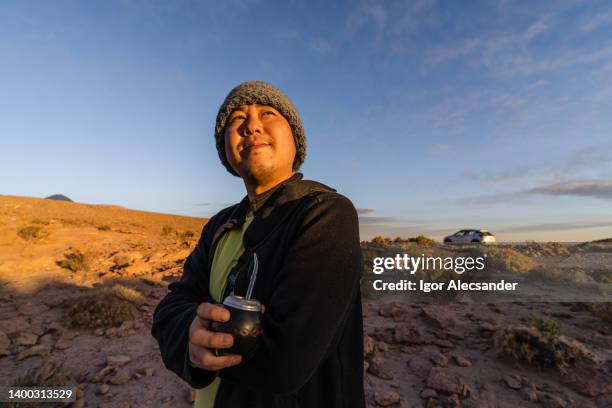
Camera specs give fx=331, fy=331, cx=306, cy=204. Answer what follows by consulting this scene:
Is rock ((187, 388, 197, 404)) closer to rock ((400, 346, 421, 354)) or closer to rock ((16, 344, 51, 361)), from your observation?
rock ((16, 344, 51, 361))

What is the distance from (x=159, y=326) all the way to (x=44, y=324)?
21.4ft

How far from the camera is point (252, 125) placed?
183cm

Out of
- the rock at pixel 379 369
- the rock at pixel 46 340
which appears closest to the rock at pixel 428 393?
the rock at pixel 379 369

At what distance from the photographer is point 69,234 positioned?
41.7ft

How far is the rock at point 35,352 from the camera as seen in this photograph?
5.25 metres

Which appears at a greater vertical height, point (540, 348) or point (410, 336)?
point (540, 348)

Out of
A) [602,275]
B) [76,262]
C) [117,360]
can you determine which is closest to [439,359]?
[117,360]

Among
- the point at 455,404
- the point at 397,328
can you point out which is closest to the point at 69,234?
the point at 397,328

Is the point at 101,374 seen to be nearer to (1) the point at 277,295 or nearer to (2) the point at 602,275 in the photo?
(1) the point at 277,295

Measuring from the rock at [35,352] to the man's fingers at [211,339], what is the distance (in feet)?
20.4

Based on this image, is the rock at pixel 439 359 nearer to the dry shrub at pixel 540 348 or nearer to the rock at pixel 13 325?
the dry shrub at pixel 540 348

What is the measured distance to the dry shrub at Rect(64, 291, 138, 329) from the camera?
625 centimetres

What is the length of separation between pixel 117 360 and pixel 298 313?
17.7 ft

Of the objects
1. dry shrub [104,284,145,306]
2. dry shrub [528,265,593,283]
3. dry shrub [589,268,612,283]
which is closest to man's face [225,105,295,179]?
dry shrub [104,284,145,306]
